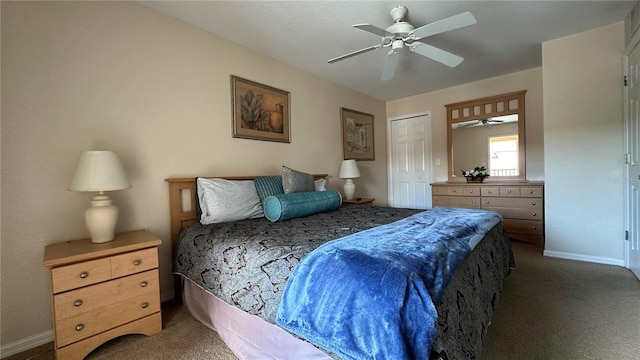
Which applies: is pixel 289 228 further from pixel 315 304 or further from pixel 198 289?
pixel 315 304

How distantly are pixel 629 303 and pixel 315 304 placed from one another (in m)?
2.56

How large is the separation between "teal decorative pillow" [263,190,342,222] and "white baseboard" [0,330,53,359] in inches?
63.1

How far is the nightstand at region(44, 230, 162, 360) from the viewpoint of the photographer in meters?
1.44

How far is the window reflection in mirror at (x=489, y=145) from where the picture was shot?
13.3 feet

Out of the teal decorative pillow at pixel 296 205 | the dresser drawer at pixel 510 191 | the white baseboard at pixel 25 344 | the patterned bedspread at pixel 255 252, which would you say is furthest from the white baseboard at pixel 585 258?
the white baseboard at pixel 25 344

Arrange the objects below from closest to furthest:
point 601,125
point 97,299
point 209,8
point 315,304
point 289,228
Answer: point 315,304 → point 97,299 → point 289,228 → point 209,8 → point 601,125

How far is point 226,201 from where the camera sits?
7.42 feet

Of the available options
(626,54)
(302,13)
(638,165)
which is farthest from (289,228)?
(626,54)

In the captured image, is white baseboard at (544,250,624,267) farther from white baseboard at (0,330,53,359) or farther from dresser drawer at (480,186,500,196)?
white baseboard at (0,330,53,359)

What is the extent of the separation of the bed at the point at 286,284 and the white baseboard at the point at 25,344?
792 mm

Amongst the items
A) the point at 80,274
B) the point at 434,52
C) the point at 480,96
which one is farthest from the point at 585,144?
the point at 80,274

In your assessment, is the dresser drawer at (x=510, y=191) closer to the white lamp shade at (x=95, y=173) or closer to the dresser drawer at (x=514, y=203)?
the dresser drawer at (x=514, y=203)

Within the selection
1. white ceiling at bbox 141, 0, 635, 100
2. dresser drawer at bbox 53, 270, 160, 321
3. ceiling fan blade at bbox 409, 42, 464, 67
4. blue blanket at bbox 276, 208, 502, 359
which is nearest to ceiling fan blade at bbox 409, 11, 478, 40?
ceiling fan blade at bbox 409, 42, 464, 67

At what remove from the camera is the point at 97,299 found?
61.2 inches
